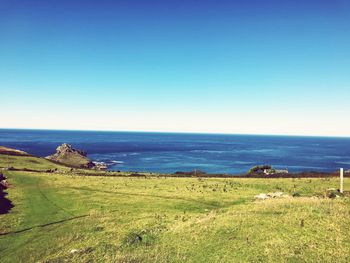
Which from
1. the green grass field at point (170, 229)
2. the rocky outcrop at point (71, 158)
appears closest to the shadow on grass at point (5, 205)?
the green grass field at point (170, 229)

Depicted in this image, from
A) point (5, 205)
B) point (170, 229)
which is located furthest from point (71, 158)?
point (170, 229)

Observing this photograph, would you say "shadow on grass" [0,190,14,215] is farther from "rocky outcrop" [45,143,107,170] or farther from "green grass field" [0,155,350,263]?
"rocky outcrop" [45,143,107,170]

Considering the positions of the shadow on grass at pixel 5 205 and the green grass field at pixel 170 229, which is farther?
the shadow on grass at pixel 5 205

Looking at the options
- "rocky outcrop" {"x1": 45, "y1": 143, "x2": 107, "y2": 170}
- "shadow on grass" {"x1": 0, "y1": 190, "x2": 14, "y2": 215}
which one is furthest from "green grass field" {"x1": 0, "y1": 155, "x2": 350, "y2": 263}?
"rocky outcrop" {"x1": 45, "y1": 143, "x2": 107, "y2": 170}

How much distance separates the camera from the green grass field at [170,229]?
17422 mm

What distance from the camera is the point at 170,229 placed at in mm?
22844

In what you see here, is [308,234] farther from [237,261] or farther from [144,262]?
[144,262]

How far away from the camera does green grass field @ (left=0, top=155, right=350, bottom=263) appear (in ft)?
57.2

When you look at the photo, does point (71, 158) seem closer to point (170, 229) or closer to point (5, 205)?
point (5, 205)

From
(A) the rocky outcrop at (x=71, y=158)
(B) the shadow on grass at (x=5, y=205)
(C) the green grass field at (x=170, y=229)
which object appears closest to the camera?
(C) the green grass field at (x=170, y=229)

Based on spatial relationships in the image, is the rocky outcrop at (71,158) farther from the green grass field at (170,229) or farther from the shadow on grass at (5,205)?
the shadow on grass at (5,205)

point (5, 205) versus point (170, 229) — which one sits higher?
point (170, 229)

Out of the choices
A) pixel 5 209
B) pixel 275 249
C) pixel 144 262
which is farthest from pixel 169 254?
pixel 5 209

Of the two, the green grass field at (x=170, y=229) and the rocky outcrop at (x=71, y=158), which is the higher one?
the green grass field at (x=170, y=229)
